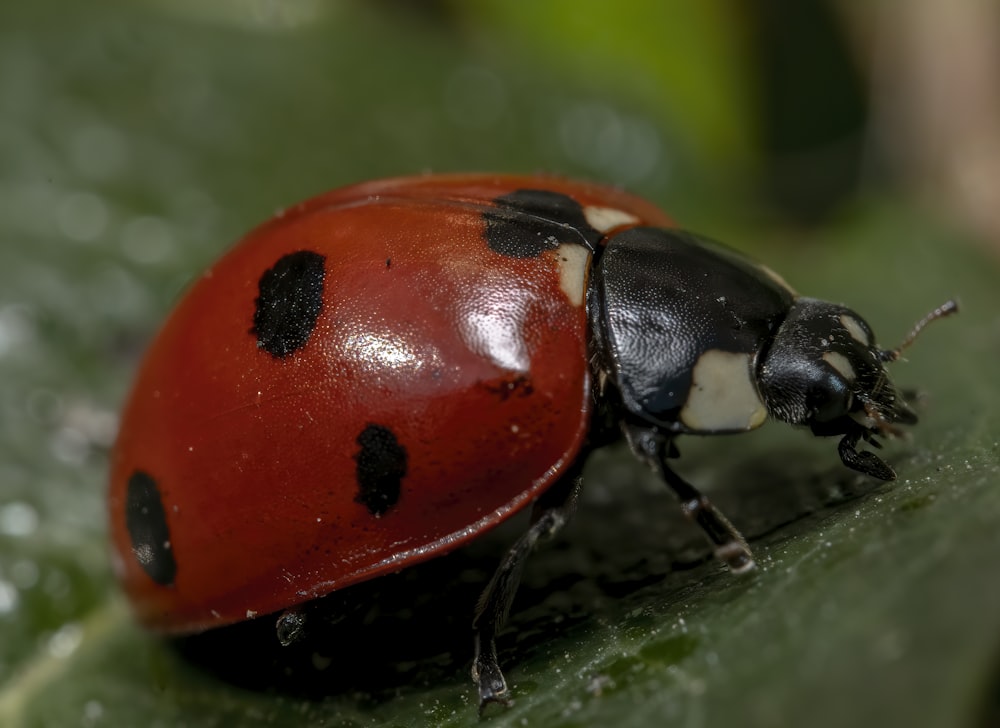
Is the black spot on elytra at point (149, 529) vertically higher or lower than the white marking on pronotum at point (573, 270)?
lower

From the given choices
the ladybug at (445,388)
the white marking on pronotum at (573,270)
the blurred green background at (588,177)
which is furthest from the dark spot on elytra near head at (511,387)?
the blurred green background at (588,177)

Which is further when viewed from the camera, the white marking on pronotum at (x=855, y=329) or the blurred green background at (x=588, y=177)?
the white marking on pronotum at (x=855, y=329)

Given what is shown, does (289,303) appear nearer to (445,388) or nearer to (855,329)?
(445,388)

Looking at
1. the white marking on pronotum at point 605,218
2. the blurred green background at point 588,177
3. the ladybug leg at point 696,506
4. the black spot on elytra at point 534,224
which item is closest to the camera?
the blurred green background at point 588,177

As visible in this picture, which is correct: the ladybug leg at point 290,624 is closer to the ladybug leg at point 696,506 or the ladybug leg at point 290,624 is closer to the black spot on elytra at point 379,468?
the black spot on elytra at point 379,468

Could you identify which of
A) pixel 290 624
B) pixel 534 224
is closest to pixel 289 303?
pixel 534 224

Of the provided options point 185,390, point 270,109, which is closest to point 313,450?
point 185,390

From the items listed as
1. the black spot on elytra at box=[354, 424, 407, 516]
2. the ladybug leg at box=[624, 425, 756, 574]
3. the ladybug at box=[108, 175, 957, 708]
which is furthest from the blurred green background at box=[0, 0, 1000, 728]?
the black spot on elytra at box=[354, 424, 407, 516]

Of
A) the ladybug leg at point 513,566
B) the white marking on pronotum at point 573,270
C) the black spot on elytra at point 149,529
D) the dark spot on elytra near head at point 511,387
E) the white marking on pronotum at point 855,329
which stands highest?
the white marking on pronotum at point 855,329
